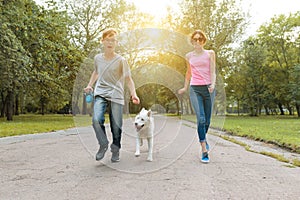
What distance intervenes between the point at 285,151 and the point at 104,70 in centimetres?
396

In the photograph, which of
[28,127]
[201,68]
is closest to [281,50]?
[28,127]

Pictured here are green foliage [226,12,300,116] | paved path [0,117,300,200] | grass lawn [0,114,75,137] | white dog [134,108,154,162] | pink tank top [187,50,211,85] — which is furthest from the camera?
green foliage [226,12,300,116]

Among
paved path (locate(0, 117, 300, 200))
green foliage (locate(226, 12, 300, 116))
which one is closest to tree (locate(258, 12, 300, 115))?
green foliage (locate(226, 12, 300, 116))

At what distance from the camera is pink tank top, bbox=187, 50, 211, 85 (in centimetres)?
481

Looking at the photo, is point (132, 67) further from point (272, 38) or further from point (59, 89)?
point (272, 38)

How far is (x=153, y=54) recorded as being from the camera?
5105 millimetres

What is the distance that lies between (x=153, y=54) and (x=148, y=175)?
7.04 ft

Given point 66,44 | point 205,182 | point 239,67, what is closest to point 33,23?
point 66,44

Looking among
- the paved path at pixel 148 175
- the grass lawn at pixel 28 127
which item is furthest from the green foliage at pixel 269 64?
the paved path at pixel 148 175

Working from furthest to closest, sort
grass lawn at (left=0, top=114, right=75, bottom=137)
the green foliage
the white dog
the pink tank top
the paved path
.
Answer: the green foliage, grass lawn at (left=0, top=114, right=75, bottom=137), the pink tank top, the white dog, the paved path

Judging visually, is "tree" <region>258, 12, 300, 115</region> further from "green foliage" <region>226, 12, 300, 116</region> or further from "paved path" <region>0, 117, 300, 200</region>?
"paved path" <region>0, 117, 300, 200</region>

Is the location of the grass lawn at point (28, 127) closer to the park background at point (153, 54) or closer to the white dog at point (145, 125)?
the park background at point (153, 54)

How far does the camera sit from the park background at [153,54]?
5297 mm

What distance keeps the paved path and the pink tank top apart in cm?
90
